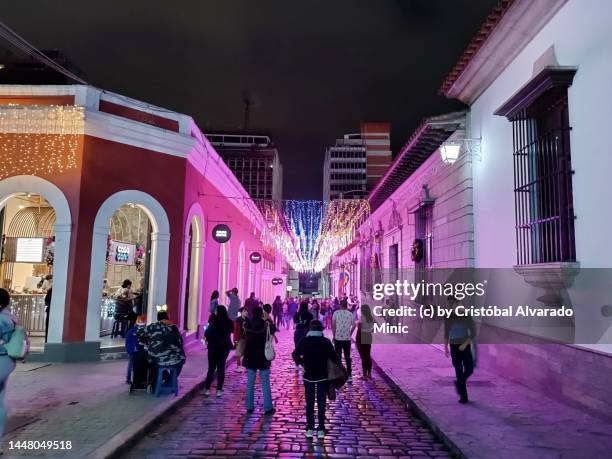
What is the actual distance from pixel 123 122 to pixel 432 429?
8917 millimetres

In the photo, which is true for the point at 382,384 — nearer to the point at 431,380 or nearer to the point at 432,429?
the point at 431,380

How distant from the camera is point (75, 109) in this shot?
10.0m

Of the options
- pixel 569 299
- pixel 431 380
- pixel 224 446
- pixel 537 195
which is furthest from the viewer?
pixel 431 380

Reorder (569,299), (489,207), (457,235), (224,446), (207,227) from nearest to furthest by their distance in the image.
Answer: (224,446), (569,299), (489,207), (457,235), (207,227)

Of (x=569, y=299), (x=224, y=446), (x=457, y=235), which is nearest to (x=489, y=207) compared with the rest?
(x=457, y=235)

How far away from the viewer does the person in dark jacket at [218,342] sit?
24.3ft

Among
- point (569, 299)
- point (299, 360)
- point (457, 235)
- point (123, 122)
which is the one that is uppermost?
point (123, 122)

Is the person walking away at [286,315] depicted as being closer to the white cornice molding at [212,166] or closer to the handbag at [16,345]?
the white cornice molding at [212,166]

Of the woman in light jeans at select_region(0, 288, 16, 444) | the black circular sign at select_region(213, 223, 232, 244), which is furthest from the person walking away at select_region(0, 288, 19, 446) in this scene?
the black circular sign at select_region(213, 223, 232, 244)

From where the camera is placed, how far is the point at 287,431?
565cm

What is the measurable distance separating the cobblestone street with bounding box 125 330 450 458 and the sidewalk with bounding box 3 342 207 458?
0.97ft

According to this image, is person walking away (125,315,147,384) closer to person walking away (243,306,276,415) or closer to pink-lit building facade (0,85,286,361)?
person walking away (243,306,276,415)

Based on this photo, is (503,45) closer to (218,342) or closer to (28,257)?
(218,342)

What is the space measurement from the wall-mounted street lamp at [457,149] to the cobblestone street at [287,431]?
4994mm
